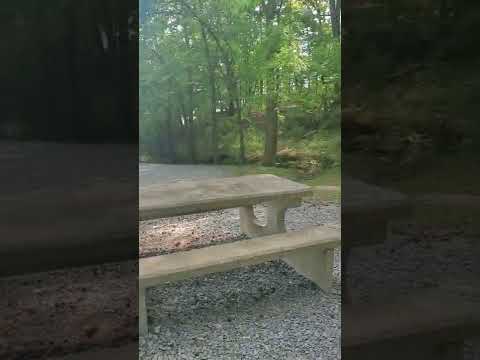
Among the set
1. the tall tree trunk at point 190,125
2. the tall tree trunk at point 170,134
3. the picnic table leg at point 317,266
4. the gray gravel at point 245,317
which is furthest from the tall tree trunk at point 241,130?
the picnic table leg at point 317,266

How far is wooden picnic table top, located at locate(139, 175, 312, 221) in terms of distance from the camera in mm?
1862

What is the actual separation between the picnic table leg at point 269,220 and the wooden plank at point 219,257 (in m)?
0.51

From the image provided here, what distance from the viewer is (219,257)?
169 centimetres

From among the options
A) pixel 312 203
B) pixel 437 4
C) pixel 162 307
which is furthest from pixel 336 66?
pixel 437 4

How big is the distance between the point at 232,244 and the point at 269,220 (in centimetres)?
89

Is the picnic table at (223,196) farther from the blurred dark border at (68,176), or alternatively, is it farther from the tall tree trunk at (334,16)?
the tall tree trunk at (334,16)

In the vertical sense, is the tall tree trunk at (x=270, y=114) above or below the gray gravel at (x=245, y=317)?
above

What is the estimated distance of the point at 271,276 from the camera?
7.64ft

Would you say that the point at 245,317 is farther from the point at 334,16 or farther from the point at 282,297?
the point at 334,16

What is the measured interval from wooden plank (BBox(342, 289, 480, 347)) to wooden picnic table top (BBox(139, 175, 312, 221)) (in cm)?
100

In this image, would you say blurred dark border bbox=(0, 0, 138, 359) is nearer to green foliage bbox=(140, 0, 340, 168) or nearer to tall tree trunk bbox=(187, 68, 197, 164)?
green foliage bbox=(140, 0, 340, 168)

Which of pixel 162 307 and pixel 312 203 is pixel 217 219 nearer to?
pixel 312 203

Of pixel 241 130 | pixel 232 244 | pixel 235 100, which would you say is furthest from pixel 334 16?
pixel 232 244

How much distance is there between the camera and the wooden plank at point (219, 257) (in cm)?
159
